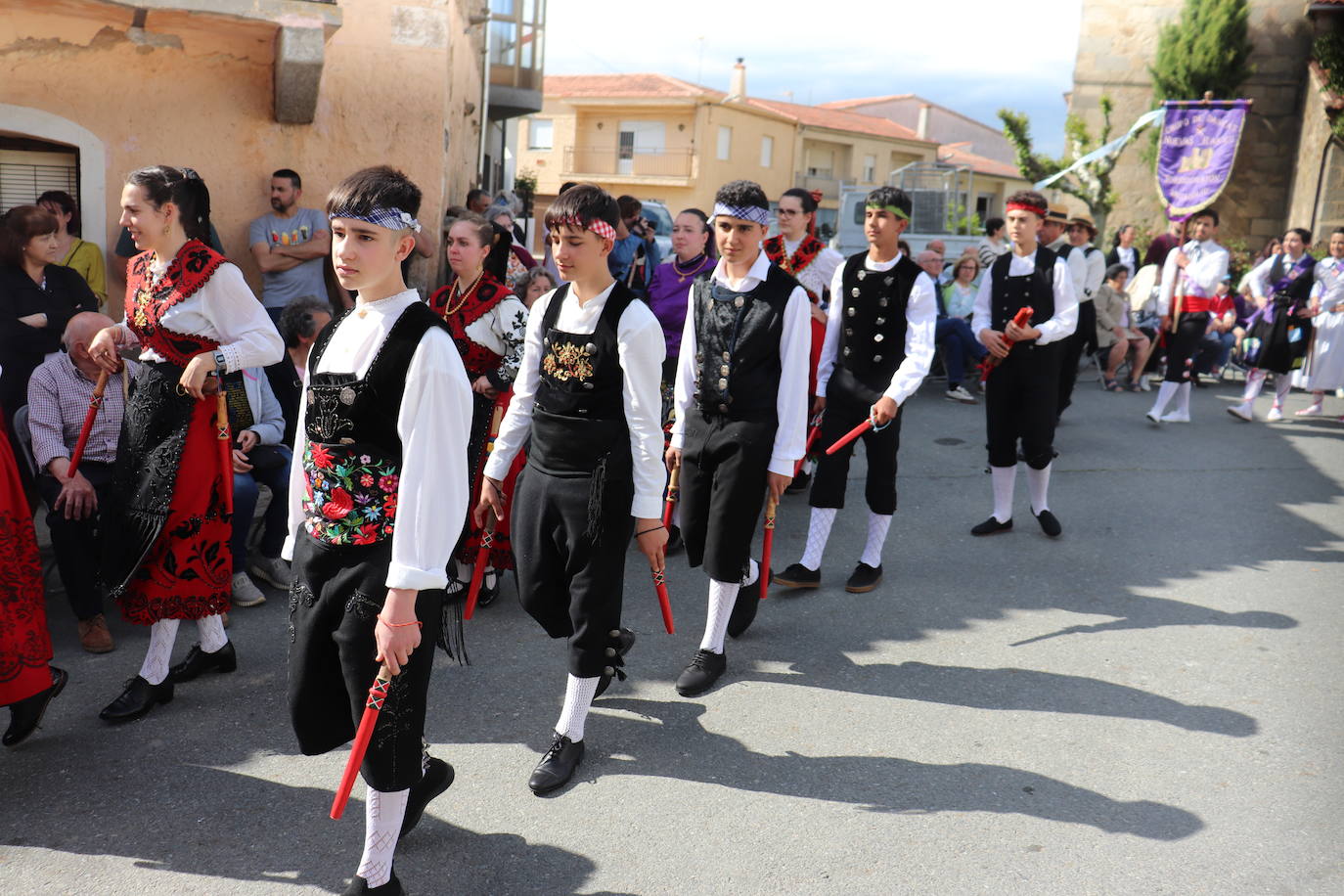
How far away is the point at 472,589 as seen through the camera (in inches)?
151

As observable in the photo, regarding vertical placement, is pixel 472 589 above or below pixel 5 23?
below

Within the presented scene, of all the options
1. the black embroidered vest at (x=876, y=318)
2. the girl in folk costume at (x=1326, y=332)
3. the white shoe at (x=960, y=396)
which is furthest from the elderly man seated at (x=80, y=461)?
the girl in folk costume at (x=1326, y=332)

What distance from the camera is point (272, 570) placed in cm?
537

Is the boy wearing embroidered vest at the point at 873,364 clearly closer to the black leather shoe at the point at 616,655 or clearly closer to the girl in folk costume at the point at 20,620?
the black leather shoe at the point at 616,655

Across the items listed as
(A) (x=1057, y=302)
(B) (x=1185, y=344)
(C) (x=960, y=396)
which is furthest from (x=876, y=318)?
(C) (x=960, y=396)

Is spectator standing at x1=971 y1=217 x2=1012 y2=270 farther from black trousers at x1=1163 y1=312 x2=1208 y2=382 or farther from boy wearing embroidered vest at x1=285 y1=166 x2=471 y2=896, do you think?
boy wearing embroidered vest at x1=285 y1=166 x2=471 y2=896

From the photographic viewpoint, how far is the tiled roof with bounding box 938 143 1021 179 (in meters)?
49.8

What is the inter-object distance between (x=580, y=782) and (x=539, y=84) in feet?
68.2

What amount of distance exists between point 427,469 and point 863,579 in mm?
3536

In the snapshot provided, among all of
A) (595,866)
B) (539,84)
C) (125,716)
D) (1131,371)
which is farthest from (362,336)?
(539,84)

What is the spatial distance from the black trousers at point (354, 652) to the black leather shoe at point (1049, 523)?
4.74 m

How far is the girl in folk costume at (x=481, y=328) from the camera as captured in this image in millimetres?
4871

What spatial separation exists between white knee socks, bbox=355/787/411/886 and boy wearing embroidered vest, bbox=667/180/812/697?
5.48 ft

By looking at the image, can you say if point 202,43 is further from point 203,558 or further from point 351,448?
point 351,448
